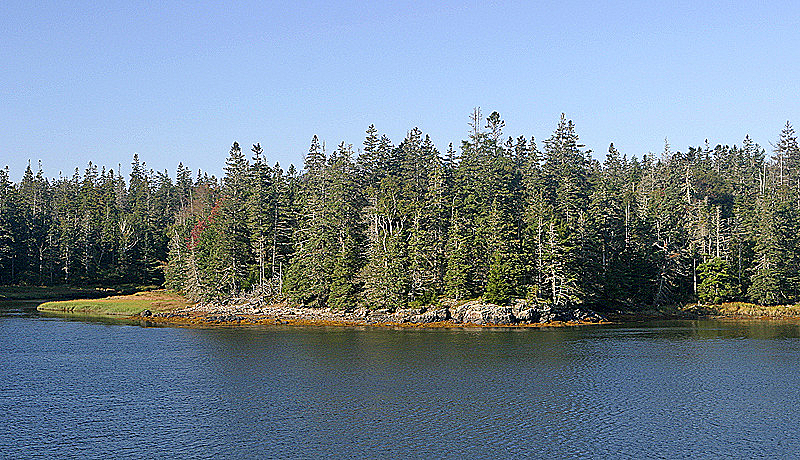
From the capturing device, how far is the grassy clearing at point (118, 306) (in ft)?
370

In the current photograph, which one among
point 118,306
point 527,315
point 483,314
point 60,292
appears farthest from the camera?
point 60,292

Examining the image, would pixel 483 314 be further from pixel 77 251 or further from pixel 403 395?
pixel 77 251

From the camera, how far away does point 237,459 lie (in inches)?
1502

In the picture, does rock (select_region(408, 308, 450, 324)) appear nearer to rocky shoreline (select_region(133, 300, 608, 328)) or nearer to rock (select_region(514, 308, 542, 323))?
rocky shoreline (select_region(133, 300, 608, 328))

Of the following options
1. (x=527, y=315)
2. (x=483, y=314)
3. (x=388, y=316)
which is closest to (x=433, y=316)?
(x=388, y=316)

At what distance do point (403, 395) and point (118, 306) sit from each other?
76.0 metres

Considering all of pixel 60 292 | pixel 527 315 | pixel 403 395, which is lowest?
pixel 403 395

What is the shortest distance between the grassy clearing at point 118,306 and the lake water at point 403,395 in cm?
2820

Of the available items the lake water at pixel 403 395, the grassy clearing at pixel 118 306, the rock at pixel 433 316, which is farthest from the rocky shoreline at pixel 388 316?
the lake water at pixel 403 395

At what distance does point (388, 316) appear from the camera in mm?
98625

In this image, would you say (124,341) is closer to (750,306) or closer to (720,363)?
(720,363)

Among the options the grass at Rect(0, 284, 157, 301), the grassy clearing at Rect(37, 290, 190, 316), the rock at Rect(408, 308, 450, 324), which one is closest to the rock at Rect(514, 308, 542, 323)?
the rock at Rect(408, 308, 450, 324)

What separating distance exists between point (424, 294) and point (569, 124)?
5264 centimetres

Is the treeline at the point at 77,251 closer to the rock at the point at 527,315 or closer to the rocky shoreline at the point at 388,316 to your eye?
the rocky shoreline at the point at 388,316
